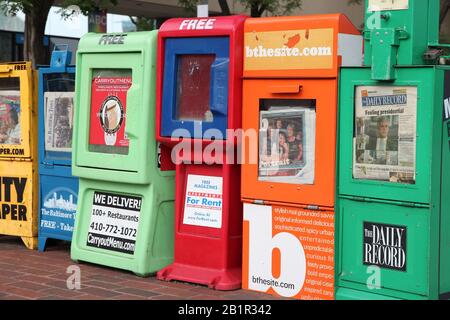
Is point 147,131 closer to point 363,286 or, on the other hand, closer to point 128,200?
point 128,200

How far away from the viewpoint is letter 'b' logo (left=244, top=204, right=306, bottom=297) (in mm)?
5258

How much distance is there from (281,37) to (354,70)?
642 millimetres

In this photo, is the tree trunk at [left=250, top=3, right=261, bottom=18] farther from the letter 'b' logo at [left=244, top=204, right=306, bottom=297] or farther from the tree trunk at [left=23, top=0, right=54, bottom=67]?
the letter 'b' logo at [left=244, top=204, right=306, bottom=297]

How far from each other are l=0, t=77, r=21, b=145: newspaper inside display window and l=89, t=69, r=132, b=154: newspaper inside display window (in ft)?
4.06

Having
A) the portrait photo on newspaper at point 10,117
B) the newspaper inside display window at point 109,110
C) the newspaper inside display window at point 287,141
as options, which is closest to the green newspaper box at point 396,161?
the newspaper inside display window at point 287,141

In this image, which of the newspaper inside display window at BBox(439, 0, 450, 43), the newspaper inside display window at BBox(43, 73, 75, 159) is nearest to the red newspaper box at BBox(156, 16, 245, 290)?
the newspaper inside display window at BBox(43, 73, 75, 159)

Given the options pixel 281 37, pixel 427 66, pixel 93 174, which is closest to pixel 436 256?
pixel 427 66

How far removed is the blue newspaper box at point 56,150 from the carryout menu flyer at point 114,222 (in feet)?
1.78

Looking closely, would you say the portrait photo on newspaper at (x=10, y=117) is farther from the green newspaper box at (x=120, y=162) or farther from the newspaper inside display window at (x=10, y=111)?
the green newspaper box at (x=120, y=162)

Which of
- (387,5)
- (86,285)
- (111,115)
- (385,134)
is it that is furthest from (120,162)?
(387,5)

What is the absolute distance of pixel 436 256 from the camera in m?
4.68

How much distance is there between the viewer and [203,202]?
577 cm

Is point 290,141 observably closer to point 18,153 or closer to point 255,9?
point 18,153

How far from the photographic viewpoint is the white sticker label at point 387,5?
4.88 meters
